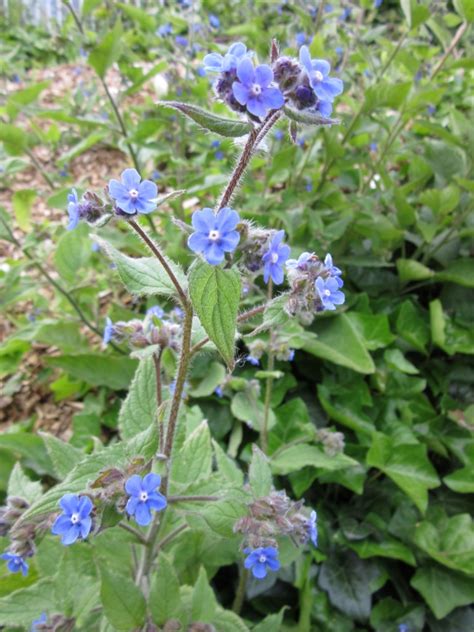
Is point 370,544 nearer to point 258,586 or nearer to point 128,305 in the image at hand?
point 258,586

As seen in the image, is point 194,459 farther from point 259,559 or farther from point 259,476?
point 259,559

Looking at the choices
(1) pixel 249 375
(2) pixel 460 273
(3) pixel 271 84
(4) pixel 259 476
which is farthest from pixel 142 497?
(2) pixel 460 273

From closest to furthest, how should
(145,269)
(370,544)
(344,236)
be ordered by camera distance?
1. (145,269)
2. (370,544)
3. (344,236)

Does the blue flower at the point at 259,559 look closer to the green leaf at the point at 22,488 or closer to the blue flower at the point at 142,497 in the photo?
the blue flower at the point at 142,497

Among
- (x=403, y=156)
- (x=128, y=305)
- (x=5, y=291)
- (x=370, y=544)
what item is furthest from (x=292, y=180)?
(x=370, y=544)

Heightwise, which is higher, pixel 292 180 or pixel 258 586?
pixel 292 180

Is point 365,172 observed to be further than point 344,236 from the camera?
Yes

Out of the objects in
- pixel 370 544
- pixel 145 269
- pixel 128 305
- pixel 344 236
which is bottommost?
pixel 370 544
